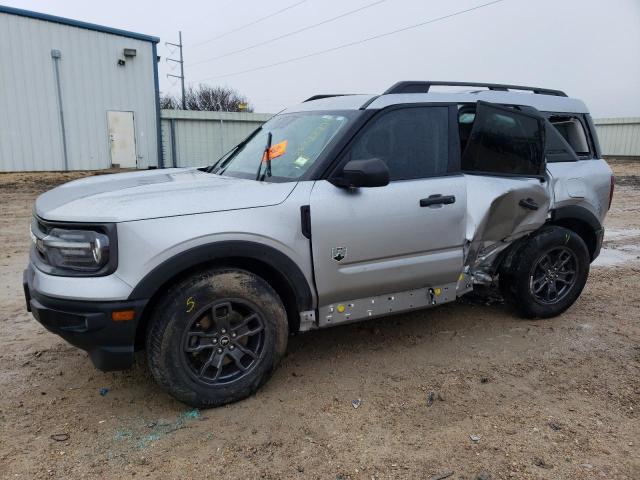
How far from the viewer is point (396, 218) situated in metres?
3.37

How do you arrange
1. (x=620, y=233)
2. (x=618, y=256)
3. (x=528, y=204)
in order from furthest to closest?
(x=620, y=233), (x=618, y=256), (x=528, y=204)

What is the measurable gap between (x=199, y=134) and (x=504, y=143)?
19.1 metres

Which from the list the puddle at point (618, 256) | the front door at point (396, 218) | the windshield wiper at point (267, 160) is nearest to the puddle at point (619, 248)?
the puddle at point (618, 256)

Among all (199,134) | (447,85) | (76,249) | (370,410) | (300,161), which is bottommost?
(370,410)

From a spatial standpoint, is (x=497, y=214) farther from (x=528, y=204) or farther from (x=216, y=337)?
(x=216, y=337)

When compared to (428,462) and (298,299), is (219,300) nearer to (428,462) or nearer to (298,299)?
(298,299)

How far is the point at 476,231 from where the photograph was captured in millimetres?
3805

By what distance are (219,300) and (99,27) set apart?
61.5 feet

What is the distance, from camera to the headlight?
2.66 metres

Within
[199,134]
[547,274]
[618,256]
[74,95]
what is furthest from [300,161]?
[199,134]

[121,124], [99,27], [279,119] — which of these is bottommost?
[279,119]

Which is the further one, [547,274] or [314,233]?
[547,274]

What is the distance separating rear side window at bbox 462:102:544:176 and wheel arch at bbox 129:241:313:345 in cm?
169

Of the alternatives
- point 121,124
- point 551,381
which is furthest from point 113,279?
point 121,124
